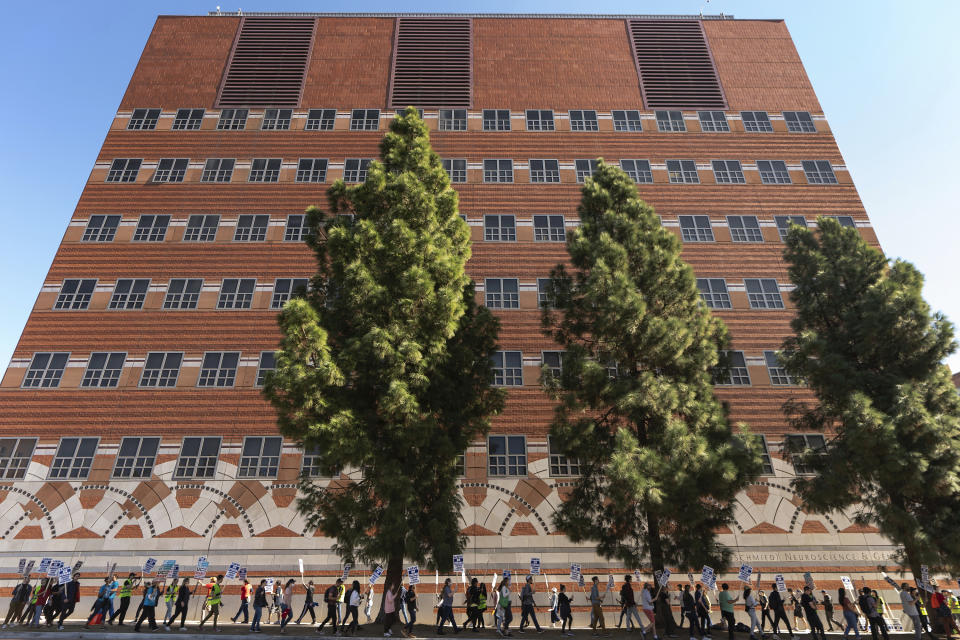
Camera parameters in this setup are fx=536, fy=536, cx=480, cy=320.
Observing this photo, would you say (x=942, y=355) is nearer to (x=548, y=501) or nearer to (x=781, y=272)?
(x=781, y=272)

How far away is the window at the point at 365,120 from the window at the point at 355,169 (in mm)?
2488

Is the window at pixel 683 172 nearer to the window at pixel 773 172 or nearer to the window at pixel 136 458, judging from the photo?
the window at pixel 773 172

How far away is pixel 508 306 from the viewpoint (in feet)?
92.9

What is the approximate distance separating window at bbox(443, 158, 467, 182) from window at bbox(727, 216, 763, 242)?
1567 cm

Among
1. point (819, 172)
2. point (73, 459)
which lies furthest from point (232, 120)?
point (819, 172)

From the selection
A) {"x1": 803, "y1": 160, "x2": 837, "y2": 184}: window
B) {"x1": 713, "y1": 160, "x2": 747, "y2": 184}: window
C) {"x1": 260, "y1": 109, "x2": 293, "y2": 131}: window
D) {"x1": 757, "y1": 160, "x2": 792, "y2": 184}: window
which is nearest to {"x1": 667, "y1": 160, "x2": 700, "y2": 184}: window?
{"x1": 713, "y1": 160, "x2": 747, "y2": 184}: window

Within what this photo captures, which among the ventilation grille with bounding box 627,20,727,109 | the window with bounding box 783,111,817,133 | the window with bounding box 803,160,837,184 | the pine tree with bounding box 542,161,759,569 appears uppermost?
the ventilation grille with bounding box 627,20,727,109

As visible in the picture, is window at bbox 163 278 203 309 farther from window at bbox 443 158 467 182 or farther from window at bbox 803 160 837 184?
window at bbox 803 160 837 184

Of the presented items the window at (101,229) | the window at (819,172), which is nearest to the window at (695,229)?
the window at (819,172)

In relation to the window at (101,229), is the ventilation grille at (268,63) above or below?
above

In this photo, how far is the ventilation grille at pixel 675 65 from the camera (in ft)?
114

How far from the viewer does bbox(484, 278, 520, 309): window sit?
93.1 feet

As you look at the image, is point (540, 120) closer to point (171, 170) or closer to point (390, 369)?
point (171, 170)

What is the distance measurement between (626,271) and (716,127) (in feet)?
70.7
